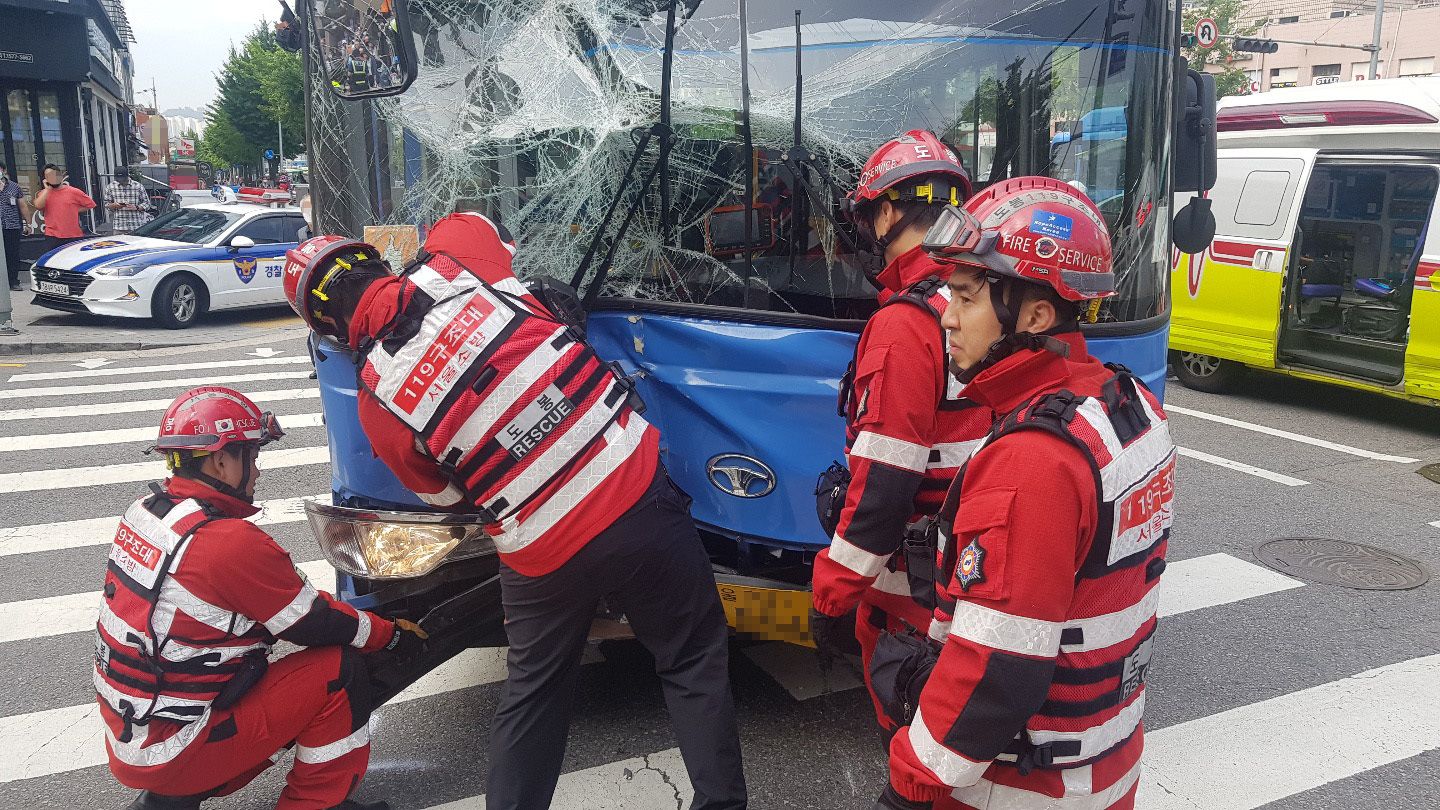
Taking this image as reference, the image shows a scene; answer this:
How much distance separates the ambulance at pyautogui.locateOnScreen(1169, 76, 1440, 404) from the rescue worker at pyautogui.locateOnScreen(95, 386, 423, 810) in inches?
313

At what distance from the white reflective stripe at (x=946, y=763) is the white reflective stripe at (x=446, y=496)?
1503 millimetres

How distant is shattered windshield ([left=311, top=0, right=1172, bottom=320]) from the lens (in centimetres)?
335

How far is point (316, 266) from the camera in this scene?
283 cm

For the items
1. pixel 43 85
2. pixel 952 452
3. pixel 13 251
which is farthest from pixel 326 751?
pixel 43 85

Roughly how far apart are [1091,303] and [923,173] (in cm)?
100

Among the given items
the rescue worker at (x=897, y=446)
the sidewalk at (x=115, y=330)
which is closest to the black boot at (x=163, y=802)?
the rescue worker at (x=897, y=446)

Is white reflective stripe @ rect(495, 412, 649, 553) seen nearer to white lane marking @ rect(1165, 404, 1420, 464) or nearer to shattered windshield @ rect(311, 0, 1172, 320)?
shattered windshield @ rect(311, 0, 1172, 320)

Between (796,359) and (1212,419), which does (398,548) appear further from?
(1212,419)

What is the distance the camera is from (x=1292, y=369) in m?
9.01

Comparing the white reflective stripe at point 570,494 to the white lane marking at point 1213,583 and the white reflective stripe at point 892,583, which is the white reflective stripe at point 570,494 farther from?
the white lane marking at point 1213,583

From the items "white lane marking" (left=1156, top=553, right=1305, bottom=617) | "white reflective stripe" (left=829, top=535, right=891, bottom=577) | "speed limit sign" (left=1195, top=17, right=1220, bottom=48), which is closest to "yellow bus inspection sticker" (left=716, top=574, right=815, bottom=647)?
"white reflective stripe" (left=829, top=535, right=891, bottom=577)

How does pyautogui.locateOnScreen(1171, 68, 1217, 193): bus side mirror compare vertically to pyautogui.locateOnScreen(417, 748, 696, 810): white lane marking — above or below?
above

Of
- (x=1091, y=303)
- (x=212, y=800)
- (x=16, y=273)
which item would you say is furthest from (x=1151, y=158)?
(x=16, y=273)

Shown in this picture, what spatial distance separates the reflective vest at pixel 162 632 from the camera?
2861mm
